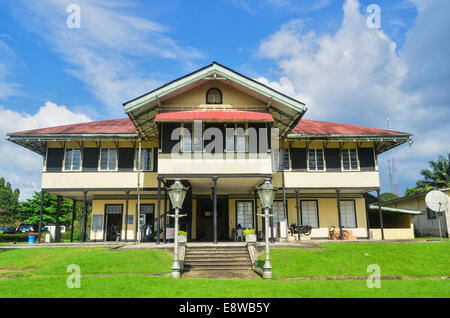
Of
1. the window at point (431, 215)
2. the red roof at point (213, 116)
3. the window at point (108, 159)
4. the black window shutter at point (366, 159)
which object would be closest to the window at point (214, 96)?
the red roof at point (213, 116)

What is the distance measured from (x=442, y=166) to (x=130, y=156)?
42616 mm

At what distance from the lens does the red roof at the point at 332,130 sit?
72.5 feet

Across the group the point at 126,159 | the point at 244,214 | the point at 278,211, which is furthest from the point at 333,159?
the point at 126,159

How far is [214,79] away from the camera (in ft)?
59.8

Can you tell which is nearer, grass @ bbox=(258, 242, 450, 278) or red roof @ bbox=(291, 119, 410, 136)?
grass @ bbox=(258, 242, 450, 278)

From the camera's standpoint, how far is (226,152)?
17.4 m

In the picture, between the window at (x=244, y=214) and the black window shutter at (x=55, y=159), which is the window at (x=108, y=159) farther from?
the window at (x=244, y=214)

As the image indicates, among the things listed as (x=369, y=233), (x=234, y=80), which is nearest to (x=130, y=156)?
(x=234, y=80)

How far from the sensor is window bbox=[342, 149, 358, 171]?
2269 centimetres

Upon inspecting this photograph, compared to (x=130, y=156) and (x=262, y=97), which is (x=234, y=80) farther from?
(x=130, y=156)

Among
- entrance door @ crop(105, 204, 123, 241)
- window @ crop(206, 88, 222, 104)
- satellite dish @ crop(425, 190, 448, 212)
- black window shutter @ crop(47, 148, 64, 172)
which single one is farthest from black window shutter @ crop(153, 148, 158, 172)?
satellite dish @ crop(425, 190, 448, 212)

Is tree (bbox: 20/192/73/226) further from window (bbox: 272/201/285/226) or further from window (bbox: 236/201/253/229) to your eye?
window (bbox: 272/201/285/226)

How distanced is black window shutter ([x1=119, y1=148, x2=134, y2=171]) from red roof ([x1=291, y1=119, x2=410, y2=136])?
420 inches

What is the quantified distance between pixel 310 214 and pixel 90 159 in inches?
598
